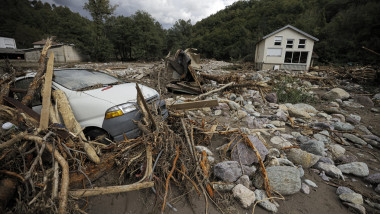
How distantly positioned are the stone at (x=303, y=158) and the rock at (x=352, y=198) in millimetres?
606

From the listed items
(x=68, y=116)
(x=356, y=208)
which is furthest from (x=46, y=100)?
(x=356, y=208)

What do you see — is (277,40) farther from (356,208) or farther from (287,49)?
(356,208)

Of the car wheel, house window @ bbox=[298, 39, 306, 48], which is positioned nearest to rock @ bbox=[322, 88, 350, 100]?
the car wheel

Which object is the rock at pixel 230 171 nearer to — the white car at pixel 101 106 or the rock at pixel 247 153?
the rock at pixel 247 153

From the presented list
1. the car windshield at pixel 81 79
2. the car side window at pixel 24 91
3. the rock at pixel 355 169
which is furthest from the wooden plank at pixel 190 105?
the rock at pixel 355 169

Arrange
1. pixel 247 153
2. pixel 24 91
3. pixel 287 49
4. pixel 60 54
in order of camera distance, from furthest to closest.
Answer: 1. pixel 60 54
2. pixel 287 49
3. pixel 24 91
4. pixel 247 153

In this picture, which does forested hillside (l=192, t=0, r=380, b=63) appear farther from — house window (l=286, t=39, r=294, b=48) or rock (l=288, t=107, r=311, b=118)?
rock (l=288, t=107, r=311, b=118)

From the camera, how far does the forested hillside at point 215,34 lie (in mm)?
20812

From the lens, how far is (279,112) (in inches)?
197

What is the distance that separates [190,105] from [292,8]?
64003 mm

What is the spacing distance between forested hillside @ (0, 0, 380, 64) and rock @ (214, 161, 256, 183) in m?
21.5

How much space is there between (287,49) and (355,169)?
22.1m

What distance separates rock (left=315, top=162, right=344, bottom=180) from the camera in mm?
2600

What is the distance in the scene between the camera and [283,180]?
2377mm
